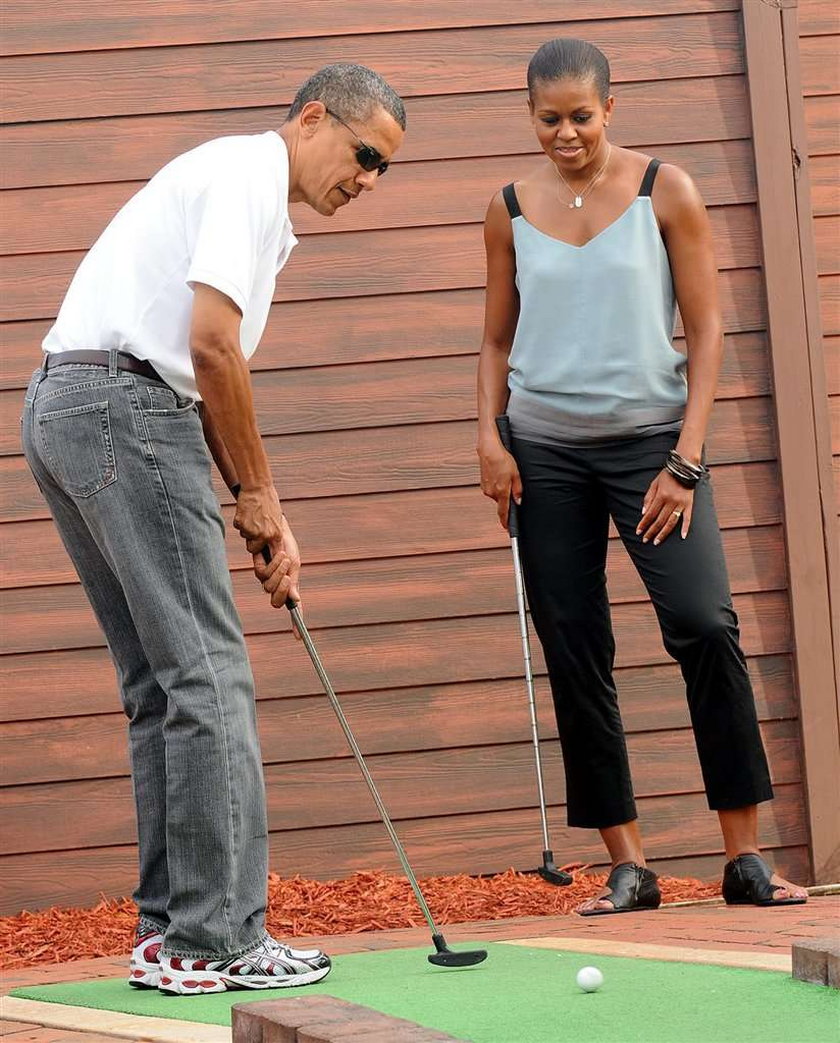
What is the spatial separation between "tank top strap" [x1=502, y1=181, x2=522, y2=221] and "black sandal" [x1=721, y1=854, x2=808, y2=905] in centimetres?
156

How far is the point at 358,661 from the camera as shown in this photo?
13.2 feet

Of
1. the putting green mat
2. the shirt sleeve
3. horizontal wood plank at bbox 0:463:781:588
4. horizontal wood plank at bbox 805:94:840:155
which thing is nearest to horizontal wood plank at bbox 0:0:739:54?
horizontal wood plank at bbox 805:94:840:155

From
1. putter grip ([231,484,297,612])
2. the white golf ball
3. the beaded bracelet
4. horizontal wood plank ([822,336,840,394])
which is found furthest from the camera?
horizontal wood plank ([822,336,840,394])

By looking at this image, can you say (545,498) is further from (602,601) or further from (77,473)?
(77,473)

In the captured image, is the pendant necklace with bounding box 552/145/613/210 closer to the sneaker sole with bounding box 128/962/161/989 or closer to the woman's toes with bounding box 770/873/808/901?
the woman's toes with bounding box 770/873/808/901

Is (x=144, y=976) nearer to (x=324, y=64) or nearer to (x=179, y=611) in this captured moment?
(x=179, y=611)

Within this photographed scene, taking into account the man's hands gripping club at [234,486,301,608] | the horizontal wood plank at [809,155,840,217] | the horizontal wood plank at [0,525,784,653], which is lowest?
the horizontal wood plank at [0,525,784,653]

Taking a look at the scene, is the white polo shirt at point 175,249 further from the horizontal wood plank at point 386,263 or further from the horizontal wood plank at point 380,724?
the horizontal wood plank at point 380,724

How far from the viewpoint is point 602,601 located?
3373 mm

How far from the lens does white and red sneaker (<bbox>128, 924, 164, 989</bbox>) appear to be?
8.53 ft

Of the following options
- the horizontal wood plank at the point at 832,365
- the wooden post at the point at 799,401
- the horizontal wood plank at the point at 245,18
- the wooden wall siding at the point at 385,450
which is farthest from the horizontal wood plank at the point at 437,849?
the horizontal wood plank at the point at 245,18

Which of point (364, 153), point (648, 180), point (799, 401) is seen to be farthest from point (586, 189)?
point (799, 401)

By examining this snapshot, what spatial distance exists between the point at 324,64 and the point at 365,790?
6.69 ft

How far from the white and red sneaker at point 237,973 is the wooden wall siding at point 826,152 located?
2375 millimetres
